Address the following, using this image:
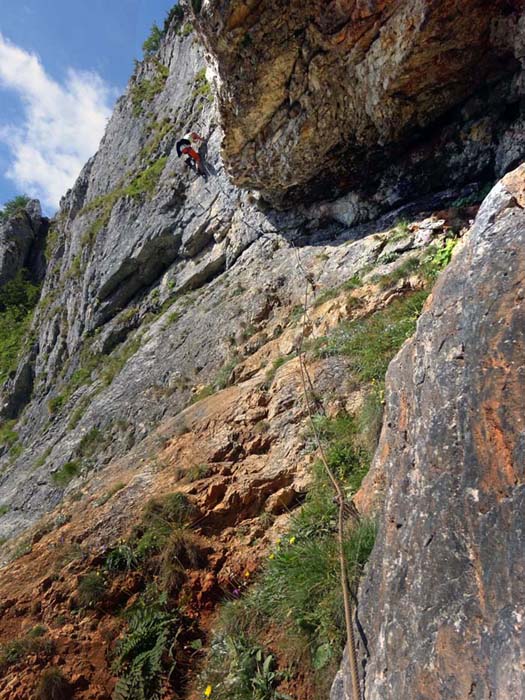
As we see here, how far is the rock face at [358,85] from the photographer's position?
8.12 m

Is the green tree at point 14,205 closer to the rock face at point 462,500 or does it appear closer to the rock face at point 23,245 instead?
the rock face at point 23,245

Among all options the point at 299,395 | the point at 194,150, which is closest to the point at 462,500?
the point at 299,395

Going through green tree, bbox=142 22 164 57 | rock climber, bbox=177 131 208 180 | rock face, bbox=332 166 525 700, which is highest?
green tree, bbox=142 22 164 57

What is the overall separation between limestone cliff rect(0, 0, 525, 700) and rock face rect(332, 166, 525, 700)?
14 millimetres

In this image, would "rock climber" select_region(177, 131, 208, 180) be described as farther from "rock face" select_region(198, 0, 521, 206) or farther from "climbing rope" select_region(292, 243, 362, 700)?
"climbing rope" select_region(292, 243, 362, 700)

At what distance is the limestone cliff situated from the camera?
7.63ft

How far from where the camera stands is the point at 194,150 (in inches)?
679

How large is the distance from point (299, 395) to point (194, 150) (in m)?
14.1

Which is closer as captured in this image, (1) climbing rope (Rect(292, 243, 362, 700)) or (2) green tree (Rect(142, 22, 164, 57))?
(1) climbing rope (Rect(292, 243, 362, 700))

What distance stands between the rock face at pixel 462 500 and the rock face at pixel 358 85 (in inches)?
293

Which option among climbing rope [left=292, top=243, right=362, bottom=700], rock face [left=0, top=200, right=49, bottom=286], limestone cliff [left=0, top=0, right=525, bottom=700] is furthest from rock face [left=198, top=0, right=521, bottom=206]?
rock face [left=0, top=200, right=49, bottom=286]

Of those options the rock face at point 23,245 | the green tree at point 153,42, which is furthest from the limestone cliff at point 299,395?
the rock face at point 23,245

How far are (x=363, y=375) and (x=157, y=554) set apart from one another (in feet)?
11.8

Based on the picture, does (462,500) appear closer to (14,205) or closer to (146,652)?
(146,652)
